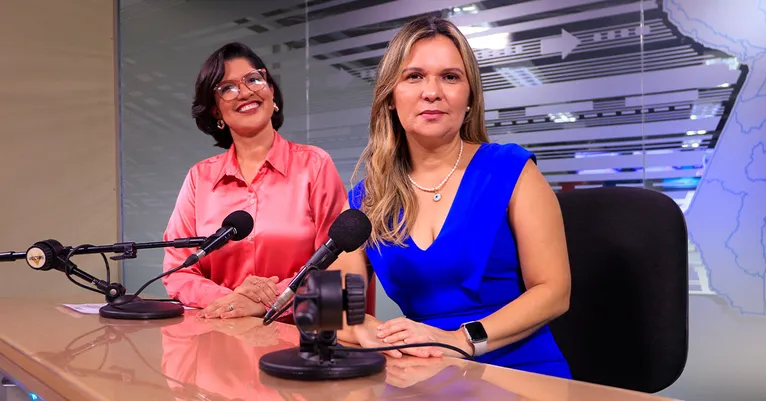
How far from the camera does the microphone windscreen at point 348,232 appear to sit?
121 centimetres

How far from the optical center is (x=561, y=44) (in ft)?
11.8

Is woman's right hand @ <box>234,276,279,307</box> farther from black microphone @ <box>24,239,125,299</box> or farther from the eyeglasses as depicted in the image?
the eyeglasses

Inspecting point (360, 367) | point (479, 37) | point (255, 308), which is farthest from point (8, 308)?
point (479, 37)

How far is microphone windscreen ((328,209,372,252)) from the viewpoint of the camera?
47.7 inches

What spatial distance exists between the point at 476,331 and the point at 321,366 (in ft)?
1.57

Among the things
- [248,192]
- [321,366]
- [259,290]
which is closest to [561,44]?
[248,192]

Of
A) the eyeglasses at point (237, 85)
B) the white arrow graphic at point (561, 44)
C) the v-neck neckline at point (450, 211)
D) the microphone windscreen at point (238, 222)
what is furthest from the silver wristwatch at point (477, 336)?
the white arrow graphic at point (561, 44)

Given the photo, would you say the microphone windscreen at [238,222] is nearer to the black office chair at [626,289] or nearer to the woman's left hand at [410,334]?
the woman's left hand at [410,334]

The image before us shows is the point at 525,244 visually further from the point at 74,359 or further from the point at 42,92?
the point at 42,92

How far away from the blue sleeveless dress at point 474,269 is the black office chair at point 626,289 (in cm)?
21

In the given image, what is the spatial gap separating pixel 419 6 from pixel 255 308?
8.90 feet

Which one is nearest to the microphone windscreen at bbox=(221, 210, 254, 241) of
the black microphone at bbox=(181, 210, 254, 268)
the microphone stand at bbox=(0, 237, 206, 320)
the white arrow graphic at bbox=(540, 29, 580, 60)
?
the black microphone at bbox=(181, 210, 254, 268)

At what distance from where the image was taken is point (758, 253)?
3143 millimetres

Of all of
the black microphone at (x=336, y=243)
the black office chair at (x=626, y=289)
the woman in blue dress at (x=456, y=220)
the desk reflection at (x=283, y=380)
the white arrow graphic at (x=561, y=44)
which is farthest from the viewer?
the white arrow graphic at (x=561, y=44)
